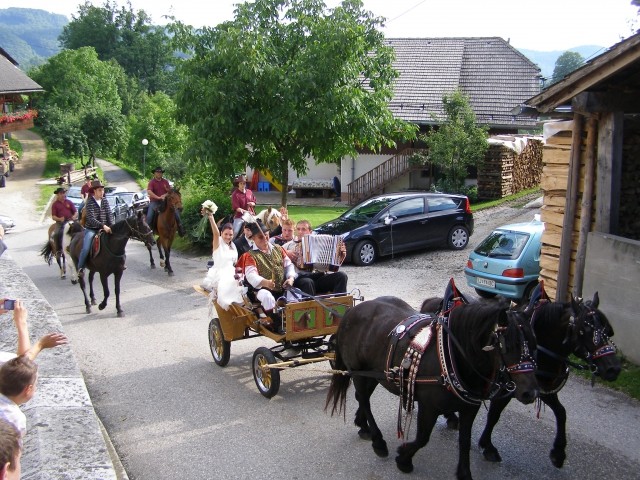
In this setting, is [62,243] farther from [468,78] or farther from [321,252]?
[468,78]

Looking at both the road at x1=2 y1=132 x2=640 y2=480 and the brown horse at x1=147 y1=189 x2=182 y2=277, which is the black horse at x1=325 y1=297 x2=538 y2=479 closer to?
the road at x1=2 y1=132 x2=640 y2=480

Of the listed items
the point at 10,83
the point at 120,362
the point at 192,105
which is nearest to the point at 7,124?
the point at 10,83

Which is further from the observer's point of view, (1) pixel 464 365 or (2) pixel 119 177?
(2) pixel 119 177

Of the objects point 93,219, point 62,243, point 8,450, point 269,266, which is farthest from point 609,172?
point 62,243

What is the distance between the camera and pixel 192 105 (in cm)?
1580

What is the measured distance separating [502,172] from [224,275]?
17631 millimetres

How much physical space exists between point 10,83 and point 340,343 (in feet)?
128

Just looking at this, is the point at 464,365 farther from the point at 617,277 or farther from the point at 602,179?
the point at 602,179

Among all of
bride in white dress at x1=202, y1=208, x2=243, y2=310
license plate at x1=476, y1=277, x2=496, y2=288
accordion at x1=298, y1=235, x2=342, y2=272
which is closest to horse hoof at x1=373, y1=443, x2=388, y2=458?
accordion at x1=298, y1=235, x2=342, y2=272

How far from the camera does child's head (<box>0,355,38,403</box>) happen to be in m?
4.09

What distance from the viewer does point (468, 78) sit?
102ft

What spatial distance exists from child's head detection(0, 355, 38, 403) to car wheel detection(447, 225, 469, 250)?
14.3 metres

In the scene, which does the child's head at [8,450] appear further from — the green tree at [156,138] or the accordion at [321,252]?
the green tree at [156,138]

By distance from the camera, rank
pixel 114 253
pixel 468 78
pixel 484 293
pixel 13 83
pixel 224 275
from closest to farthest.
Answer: pixel 224 275 → pixel 114 253 → pixel 484 293 → pixel 468 78 → pixel 13 83
